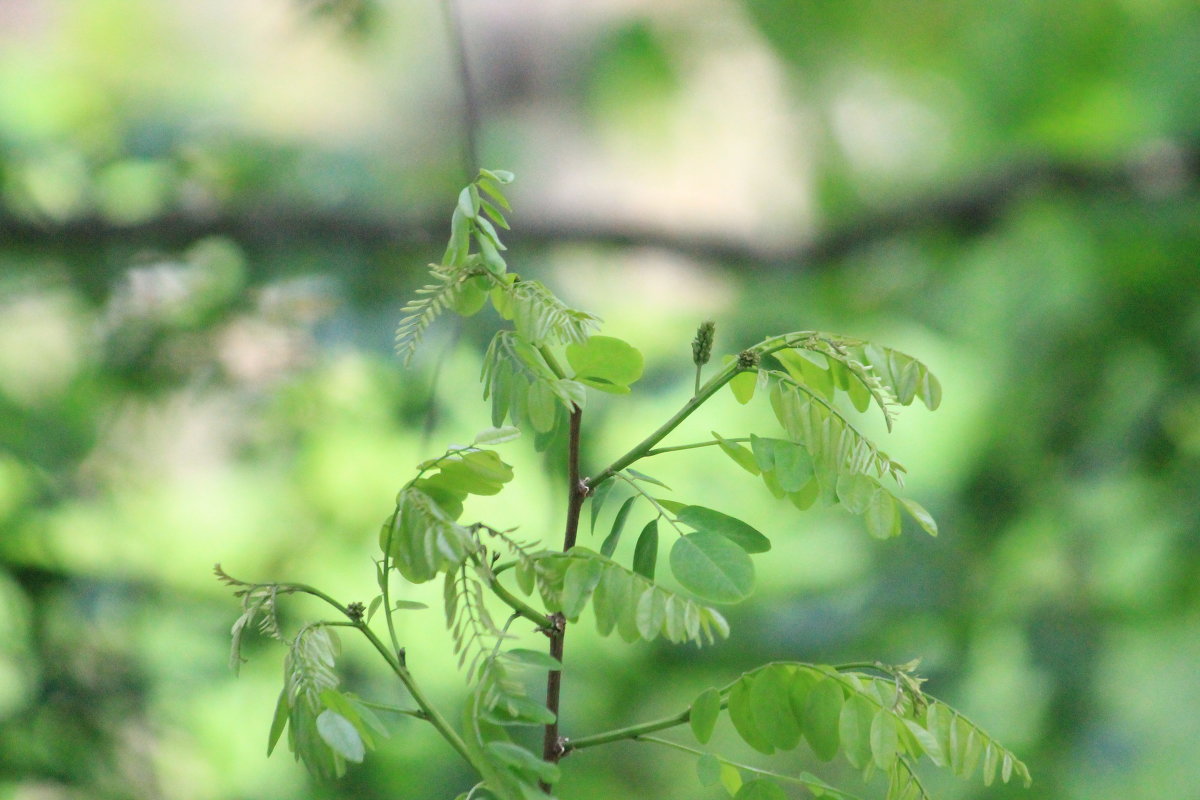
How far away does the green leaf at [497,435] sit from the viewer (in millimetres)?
225

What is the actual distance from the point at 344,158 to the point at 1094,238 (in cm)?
79

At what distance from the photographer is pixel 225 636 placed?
111 centimetres

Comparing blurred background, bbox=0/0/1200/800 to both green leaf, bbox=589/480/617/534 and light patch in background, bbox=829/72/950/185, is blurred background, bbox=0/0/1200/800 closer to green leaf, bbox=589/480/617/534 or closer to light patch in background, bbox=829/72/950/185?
light patch in background, bbox=829/72/950/185

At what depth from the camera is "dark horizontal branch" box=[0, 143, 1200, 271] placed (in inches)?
39.3

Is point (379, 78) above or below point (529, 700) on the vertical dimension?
above

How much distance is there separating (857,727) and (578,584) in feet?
0.25

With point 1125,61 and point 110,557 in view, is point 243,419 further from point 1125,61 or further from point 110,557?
point 1125,61

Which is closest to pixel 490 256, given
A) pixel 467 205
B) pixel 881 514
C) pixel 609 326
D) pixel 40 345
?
pixel 467 205

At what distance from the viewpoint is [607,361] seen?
0.87 feet

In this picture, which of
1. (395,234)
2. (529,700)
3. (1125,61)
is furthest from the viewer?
(1125,61)

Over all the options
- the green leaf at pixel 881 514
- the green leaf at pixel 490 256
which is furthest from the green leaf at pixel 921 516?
the green leaf at pixel 490 256

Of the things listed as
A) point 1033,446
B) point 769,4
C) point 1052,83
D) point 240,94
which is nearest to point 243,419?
point 240,94

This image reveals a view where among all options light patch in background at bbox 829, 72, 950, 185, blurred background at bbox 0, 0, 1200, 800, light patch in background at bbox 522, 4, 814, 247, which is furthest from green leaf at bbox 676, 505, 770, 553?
light patch in background at bbox 829, 72, 950, 185

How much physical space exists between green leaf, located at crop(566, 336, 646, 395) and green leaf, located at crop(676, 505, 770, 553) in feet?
0.12
